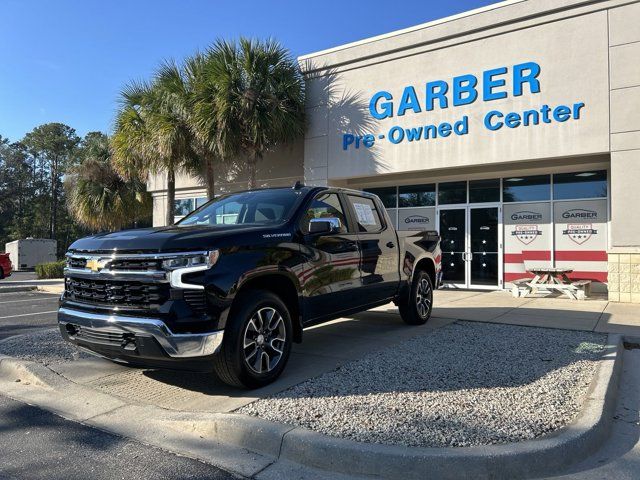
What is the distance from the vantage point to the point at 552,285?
11516mm

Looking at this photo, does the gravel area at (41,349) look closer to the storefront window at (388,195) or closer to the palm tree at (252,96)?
the palm tree at (252,96)

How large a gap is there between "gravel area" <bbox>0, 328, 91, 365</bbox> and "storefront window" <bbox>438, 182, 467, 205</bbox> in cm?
1046

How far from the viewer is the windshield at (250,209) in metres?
5.26

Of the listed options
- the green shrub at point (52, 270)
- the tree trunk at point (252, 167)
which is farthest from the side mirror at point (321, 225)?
the green shrub at point (52, 270)

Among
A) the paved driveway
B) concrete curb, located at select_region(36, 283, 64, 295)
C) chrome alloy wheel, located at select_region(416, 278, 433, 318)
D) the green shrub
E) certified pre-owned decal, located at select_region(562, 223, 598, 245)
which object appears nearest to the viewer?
the paved driveway

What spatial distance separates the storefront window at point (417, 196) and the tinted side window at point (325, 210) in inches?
353

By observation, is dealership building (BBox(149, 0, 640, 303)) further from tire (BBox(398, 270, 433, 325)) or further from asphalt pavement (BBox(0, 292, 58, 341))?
asphalt pavement (BBox(0, 292, 58, 341))

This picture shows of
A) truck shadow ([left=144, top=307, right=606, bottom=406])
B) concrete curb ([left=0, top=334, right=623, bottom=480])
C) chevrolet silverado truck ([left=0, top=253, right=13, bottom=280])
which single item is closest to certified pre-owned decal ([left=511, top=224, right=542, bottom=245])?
truck shadow ([left=144, top=307, right=606, bottom=406])

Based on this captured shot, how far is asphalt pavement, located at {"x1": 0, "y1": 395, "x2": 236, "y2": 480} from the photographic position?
3.14 m

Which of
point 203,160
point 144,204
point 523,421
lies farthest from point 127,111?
point 523,421

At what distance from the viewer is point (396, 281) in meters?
6.84

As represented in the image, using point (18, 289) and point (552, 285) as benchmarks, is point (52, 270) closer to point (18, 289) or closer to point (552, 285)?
point (18, 289)

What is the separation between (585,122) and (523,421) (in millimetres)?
9263

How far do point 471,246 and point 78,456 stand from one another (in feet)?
39.4
